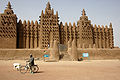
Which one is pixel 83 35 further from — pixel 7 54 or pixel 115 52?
pixel 7 54

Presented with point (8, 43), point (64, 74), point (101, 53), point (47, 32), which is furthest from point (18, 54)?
point (64, 74)

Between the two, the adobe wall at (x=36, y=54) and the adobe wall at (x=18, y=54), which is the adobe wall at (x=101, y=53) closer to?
the adobe wall at (x=36, y=54)

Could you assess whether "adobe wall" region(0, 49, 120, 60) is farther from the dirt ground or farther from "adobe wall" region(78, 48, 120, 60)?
the dirt ground

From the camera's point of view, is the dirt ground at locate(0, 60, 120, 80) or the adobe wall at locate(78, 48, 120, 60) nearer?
the dirt ground at locate(0, 60, 120, 80)

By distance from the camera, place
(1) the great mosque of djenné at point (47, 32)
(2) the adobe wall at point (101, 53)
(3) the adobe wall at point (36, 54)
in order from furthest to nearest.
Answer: (1) the great mosque of djenné at point (47, 32)
(2) the adobe wall at point (101, 53)
(3) the adobe wall at point (36, 54)

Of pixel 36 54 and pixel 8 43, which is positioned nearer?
pixel 36 54

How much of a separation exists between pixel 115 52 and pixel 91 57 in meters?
7.12

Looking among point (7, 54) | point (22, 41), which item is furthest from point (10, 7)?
point (7, 54)

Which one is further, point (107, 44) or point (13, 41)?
point (107, 44)

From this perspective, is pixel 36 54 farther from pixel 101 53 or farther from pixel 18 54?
pixel 101 53

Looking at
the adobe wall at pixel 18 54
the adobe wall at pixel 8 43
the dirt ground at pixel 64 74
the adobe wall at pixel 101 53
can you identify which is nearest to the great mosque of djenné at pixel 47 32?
the adobe wall at pixel 8 43

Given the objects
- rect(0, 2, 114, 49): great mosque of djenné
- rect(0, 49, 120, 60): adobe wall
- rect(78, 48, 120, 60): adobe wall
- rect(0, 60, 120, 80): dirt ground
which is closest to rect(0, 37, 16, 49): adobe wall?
rect(0, 2, 114, 49): great mosque of djenné

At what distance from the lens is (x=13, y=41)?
4084 cm

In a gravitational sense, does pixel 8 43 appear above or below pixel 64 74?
above
